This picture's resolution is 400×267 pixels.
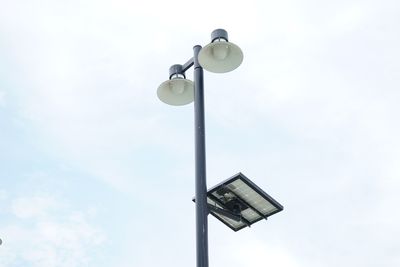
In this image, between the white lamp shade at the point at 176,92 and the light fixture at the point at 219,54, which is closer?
the light fixture at the point at 219,54

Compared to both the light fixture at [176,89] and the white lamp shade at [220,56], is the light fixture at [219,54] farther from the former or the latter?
the light fixture at [176,89]

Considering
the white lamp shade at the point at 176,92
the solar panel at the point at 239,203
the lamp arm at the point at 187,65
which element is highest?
the lamp arm at the point at 187,65

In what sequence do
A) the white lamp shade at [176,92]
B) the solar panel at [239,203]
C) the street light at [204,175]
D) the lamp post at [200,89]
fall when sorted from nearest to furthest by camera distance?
the lamp post at [200,89] < the street light at [204,175] < the solar panel at [239,203] < the white lamp shade at [176,92]

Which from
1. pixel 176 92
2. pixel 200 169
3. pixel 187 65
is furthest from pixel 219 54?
Answer: pixel 200 169

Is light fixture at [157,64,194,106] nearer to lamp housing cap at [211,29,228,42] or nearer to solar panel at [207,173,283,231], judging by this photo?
lamp housing cap at [211,29,228,42]

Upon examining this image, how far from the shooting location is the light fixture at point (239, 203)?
765cm

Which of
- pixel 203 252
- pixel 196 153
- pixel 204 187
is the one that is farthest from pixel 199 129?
pixel 203 252

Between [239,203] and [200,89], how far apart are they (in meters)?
1.64

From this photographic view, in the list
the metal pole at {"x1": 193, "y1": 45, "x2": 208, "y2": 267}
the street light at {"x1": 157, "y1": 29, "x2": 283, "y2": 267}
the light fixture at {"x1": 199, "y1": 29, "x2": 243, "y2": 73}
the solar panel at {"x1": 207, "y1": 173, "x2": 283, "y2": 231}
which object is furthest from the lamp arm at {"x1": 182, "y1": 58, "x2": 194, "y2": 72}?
the solar panel at {"x1": 207, "y1": 173, "x2": 283, "y2": 231}

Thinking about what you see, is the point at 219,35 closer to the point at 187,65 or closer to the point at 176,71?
the point at 187,65

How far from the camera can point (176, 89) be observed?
353 inches

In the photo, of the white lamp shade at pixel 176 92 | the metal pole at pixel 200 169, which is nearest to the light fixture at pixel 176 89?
the white lamp shade at pixel 176 92

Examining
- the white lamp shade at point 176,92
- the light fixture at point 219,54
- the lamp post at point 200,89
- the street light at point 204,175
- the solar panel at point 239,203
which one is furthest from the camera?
the white lamp shade at point 176,92

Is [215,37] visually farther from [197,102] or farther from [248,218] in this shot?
[248,218]
